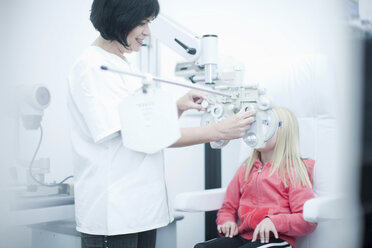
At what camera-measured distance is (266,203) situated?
1355 mm

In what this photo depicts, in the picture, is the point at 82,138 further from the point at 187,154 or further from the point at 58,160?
the point at 187,154

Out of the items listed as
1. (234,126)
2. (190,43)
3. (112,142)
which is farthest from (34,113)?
(234,126)

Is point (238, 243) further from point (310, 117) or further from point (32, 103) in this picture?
point (32, 103)

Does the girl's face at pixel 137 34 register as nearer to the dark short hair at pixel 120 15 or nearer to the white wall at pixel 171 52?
the dark short hair at pixel 120 15

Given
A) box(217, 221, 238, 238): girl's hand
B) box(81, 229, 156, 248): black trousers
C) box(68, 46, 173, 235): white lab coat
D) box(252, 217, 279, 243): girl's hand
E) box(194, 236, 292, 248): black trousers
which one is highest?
box(68, 46, 173, 235): white lab coat

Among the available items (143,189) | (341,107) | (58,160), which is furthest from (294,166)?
(341,107)

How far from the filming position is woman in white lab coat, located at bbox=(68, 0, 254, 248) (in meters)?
0.93

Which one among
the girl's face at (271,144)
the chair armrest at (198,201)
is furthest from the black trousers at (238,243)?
the girl's face at (271,144)

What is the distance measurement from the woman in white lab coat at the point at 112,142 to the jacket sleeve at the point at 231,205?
0.47 m

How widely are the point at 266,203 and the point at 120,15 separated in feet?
2.68

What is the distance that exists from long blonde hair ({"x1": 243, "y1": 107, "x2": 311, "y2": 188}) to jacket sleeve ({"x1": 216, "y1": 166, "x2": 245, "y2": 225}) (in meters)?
0.18

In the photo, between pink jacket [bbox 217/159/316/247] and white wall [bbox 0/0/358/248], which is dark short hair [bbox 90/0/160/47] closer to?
white wall [bbox 0/0/358/248]

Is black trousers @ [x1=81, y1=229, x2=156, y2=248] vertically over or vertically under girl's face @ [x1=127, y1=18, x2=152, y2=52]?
under

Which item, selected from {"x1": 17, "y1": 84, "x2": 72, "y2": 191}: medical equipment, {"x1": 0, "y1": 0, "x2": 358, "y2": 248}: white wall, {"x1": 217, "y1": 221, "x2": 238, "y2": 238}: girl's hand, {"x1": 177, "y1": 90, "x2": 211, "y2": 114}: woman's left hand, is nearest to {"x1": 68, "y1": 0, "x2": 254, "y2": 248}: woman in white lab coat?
{"x1": 177, "y1": 90, "x2": 211, "y2": 114}: woman's left hand
